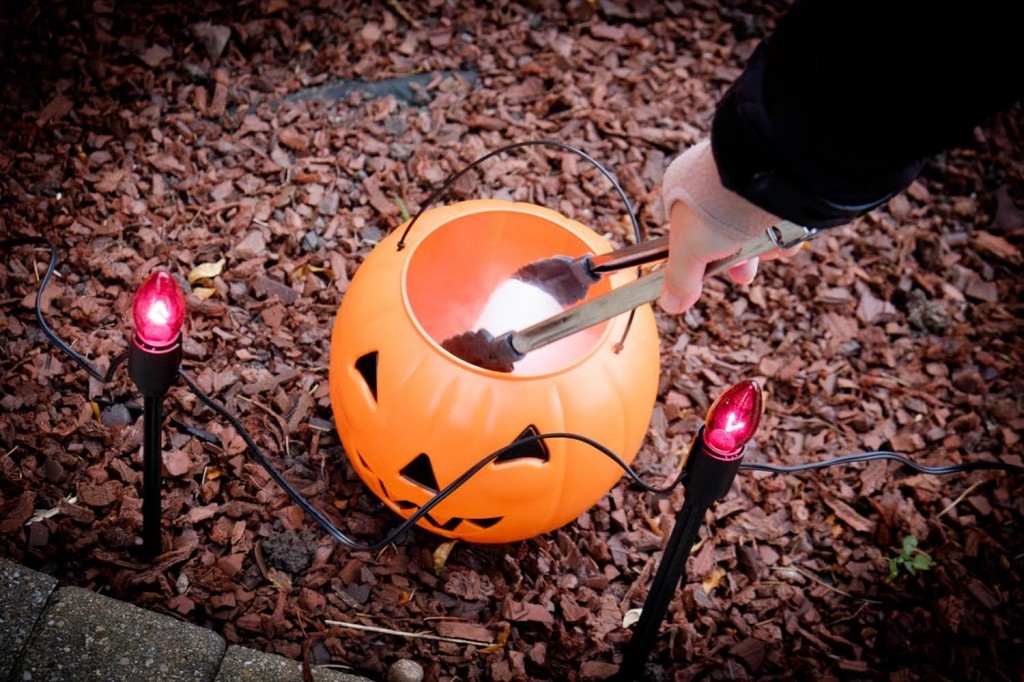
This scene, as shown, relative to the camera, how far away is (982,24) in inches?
47.5

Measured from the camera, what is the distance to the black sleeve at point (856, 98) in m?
1.23

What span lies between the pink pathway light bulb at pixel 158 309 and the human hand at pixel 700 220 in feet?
3.00

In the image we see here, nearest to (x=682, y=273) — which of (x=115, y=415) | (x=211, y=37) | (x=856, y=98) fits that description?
(x=856, y=98)

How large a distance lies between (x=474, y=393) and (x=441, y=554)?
62cm

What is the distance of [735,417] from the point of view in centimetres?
155

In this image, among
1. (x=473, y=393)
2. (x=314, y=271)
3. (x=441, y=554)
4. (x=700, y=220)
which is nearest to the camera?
(x=700, y=220)

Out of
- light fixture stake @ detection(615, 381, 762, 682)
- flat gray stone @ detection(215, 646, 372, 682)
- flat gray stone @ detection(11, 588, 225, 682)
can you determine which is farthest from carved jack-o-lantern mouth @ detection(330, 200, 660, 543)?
flat gray stone @ detection(11, 588, 225, 682)

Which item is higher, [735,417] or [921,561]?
[735,417]

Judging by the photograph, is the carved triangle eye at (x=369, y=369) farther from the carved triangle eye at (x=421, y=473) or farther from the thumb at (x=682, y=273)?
the thumb at (x=682, y=273)

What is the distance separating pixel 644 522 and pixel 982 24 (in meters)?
1.57

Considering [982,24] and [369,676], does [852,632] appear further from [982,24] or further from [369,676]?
[982,24]

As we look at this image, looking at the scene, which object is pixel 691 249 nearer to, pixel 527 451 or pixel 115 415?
pixel 527 451

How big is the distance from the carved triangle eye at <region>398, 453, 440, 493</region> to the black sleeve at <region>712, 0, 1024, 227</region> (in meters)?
0.97

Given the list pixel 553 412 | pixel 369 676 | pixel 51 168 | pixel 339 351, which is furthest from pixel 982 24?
pixel 51 168
